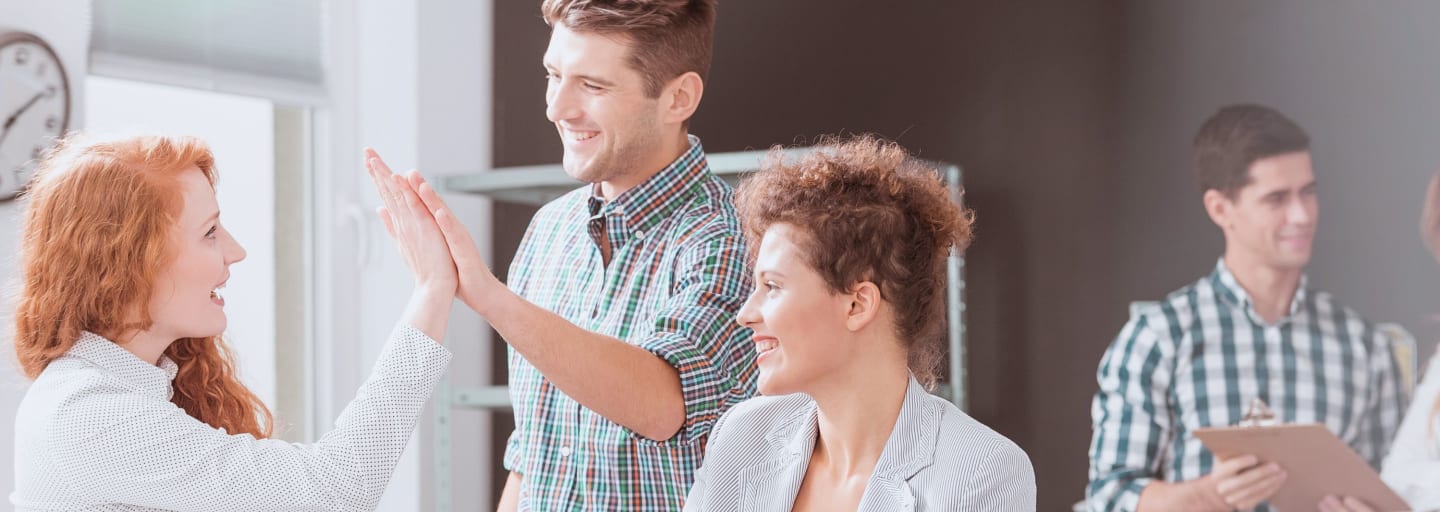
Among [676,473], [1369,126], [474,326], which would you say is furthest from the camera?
[474,326]

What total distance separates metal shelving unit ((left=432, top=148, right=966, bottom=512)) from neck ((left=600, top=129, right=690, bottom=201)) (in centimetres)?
103

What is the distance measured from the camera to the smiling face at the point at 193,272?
4.83ft

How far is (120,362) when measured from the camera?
1444 millimetres

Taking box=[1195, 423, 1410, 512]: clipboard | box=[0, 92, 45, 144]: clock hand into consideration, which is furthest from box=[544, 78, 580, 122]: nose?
box=[1195, 423, 1410, 512]: clipboard

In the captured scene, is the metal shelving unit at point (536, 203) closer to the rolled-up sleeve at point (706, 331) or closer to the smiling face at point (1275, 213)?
the smiling face at point (1275, 213)

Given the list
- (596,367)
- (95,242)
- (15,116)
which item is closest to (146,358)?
(95,242)

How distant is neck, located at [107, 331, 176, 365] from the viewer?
1.47 meters

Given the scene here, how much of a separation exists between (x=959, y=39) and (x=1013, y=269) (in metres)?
0.58

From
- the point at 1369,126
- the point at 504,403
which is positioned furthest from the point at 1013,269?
the point at 504,403

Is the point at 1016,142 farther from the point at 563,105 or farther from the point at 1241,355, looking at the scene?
the point at 563,105

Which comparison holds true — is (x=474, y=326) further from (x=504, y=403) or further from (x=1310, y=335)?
(x=1310, y=335)

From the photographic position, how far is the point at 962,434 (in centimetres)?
150

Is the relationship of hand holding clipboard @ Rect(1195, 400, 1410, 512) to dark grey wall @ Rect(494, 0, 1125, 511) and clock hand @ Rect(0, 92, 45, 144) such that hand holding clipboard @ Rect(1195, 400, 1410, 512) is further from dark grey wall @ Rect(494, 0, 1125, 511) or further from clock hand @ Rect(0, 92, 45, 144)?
clock hand @ Rect(0, 92, 45, 144)

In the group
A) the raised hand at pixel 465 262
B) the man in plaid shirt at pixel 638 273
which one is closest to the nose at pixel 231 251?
the raised hand at pixel 465 262
